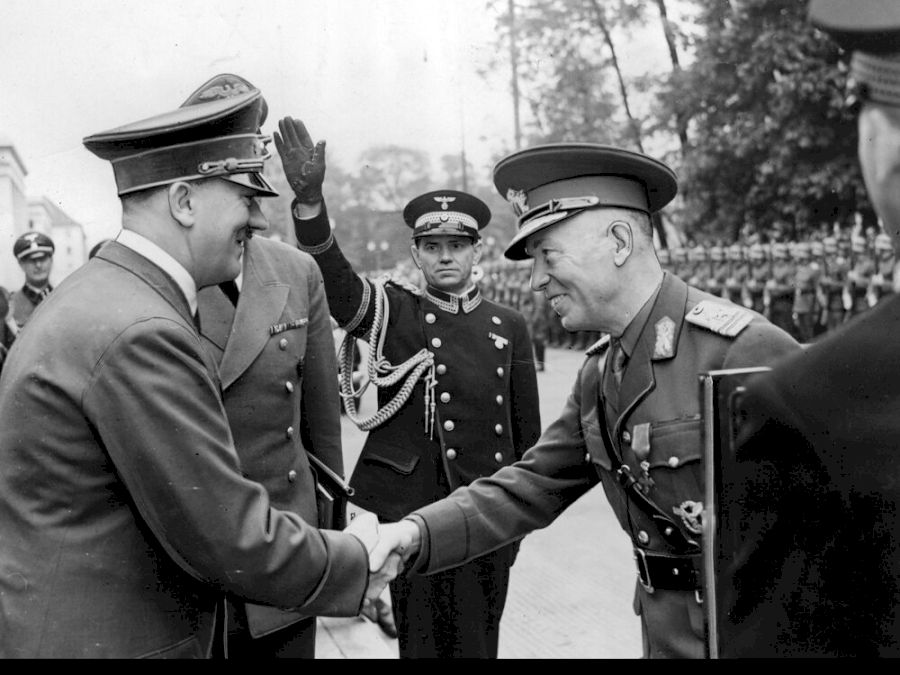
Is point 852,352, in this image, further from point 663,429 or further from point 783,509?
point 663,429

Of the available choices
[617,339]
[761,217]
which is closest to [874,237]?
[761,217]

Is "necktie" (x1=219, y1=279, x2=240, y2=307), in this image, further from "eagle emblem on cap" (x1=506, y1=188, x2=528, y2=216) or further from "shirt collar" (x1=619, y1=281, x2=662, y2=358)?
"shirt collar" (x1=619, y1=281, x2=662, y2=358)

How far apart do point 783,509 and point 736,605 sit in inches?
8.3

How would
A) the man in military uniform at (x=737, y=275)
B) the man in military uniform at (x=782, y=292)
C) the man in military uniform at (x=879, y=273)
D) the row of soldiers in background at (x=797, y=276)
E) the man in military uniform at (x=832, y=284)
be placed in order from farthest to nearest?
1. the man in military uniform at (x=737, y=275)
2. the man in military uniform at (x=782, y=292)
3. the man in military uniform at (x=832, y=284)
4. the row of soldiers in background at (x=797, y=276)
5. the man in military uniform at (x=879, y=273)

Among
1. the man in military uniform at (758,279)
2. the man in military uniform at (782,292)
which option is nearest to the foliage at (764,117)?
the man in military uniform at (782,292)

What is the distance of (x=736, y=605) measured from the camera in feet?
4.79

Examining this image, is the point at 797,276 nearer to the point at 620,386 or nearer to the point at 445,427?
the point at 445,427

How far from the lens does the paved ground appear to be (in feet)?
13.8

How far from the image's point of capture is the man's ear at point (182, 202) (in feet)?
6.71

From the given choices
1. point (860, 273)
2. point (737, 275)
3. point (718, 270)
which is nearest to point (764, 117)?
point (860, 273)

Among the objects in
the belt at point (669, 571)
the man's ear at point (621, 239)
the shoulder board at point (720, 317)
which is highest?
the man's ear at point (621, 239)

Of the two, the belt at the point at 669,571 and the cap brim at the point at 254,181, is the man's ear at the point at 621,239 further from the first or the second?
the cap brim at the point at 254,181

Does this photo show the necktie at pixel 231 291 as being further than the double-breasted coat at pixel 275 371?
Yes

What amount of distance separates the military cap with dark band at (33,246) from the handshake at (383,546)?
172 inches
